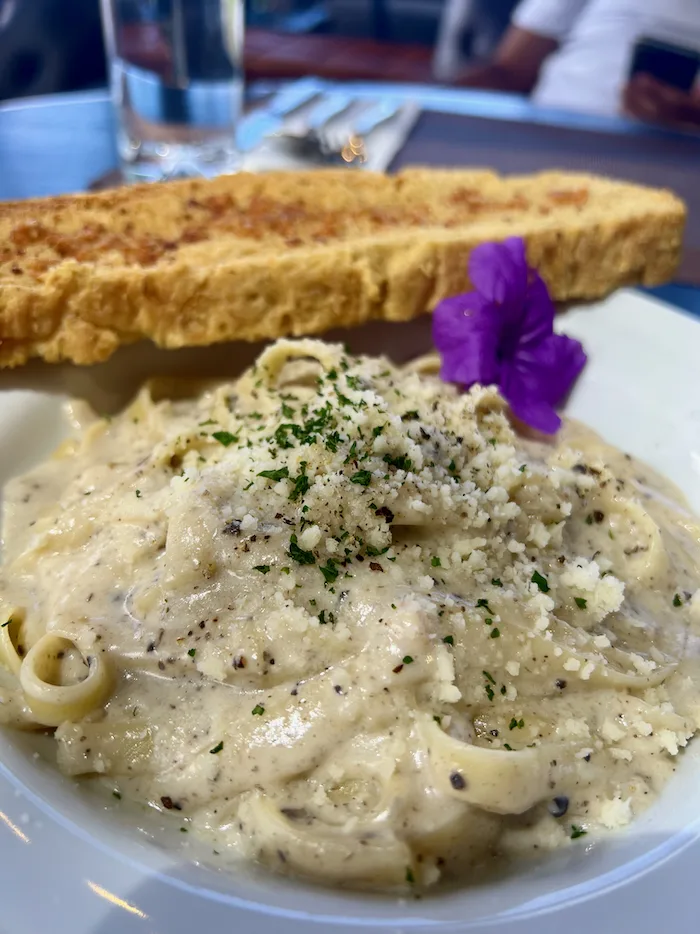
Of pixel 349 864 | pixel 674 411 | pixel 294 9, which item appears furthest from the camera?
pixel 294 9

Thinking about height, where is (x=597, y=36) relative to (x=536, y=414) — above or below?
below

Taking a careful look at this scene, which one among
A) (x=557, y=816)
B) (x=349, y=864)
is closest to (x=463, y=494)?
(x=557, y=816)

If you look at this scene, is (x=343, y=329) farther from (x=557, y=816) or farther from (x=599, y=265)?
(x=557, y=816)

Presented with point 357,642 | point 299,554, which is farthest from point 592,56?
point 357,642

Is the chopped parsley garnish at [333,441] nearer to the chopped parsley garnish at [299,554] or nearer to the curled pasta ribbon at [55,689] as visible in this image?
the chopped parsley garnish at [299,554]

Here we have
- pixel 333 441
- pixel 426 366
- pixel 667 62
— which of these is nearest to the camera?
pixel 333 441

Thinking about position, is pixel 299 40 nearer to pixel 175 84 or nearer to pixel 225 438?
pixel 175 84
